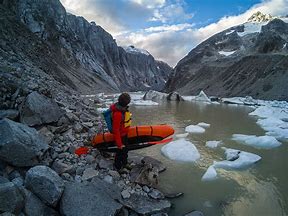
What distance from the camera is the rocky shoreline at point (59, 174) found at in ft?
15.7

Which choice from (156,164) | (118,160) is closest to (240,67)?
(156,164)

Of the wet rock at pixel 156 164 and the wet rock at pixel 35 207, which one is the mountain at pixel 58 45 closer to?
the wet rock at pixel 156 164

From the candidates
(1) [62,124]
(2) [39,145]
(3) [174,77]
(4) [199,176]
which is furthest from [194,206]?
(3) [174,77]

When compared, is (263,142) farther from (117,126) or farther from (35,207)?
(35,207)

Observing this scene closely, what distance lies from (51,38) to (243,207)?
76.8 meters

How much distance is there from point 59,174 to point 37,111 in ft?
6.55

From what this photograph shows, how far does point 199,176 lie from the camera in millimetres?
8320

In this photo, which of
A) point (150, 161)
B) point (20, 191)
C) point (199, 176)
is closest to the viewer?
point (20, 191)

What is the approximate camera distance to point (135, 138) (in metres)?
7.74

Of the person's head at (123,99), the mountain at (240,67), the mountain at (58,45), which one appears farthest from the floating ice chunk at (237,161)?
the mountain at (240,67)

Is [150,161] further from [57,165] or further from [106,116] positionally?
[57,165]

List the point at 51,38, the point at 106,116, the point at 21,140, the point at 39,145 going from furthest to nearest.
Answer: the point at 51,38 < the point at 106,116 < the point at 39,145 < the point at 21,140

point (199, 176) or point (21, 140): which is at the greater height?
point (21, 140)

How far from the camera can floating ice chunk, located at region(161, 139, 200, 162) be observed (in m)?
9.73
